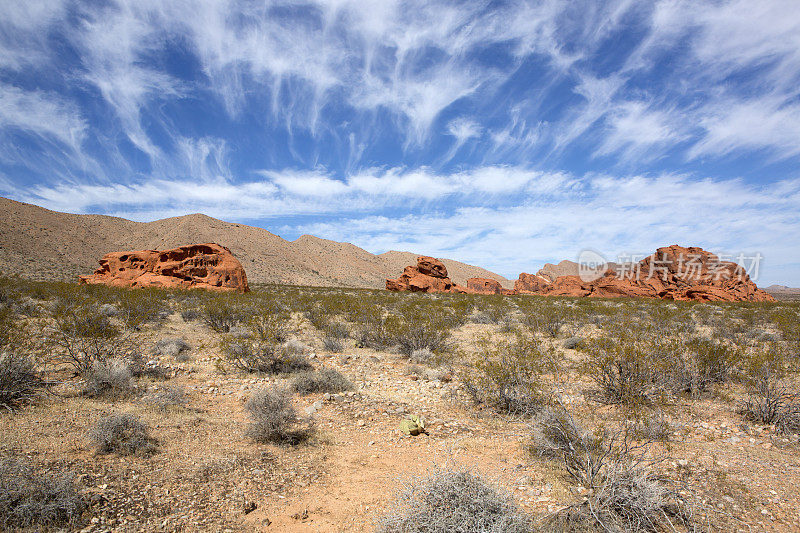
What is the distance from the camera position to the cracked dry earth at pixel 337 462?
3.32m

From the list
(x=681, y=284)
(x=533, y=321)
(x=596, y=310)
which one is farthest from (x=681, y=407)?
(x=681, y=284)

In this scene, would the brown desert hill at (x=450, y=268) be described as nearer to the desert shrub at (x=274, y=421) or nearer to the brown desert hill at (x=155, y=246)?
the brown desert hill at (x=155, y=246)

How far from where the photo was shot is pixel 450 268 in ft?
388

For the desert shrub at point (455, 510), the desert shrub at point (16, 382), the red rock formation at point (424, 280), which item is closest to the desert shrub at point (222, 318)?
the desert shrub at point (16, 382)

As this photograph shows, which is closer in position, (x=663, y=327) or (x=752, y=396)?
(x=752, y=396)

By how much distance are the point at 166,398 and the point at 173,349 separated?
385 centimetres

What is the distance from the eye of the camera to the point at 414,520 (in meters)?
2.89

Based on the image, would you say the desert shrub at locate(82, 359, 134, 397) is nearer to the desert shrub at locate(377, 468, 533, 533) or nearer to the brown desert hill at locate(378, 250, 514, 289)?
the desert shrub at locate(377, 468, 533, 533)

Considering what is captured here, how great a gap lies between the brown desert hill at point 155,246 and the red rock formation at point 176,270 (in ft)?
28.8

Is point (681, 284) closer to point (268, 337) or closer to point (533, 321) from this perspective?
point (533, 321)

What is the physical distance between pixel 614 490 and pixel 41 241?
2609 inches

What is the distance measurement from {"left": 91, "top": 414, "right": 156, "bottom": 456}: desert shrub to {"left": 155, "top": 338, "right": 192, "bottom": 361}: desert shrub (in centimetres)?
480

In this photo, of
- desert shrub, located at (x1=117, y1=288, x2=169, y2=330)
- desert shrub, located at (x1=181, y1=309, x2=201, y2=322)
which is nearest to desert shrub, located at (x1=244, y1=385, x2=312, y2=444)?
desert shrub, located at (x1=117, y1=288, x2=169, y2=330)

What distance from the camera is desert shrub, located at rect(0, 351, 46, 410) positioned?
16.6 ft
